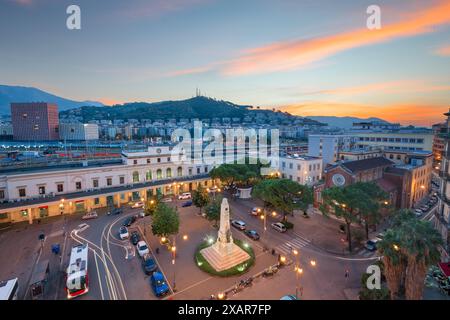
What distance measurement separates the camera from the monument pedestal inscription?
1113 inches

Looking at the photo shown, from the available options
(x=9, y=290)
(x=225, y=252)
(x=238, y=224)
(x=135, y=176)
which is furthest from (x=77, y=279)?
(x=135, y=176)

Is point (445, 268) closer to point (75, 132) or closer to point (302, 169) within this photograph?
point (302, 169)

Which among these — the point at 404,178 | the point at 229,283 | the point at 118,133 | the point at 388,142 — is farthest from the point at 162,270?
the point at 118,133

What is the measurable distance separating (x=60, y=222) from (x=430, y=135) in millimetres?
100949

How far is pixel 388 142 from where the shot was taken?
7788 cm

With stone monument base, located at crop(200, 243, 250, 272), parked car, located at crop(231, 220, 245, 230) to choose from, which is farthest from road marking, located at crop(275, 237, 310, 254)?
parked car, located at crop(231, 220, 245, 230)

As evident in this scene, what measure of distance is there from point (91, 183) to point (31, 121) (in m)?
136

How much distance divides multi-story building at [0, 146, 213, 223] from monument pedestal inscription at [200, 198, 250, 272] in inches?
1135

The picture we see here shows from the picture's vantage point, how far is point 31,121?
142 metres

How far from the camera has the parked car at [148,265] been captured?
27.0 metres

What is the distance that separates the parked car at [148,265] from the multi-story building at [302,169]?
4294 cm

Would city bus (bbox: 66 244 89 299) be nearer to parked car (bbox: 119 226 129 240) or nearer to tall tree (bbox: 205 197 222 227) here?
parked car (bbox: 119 226 129 240)

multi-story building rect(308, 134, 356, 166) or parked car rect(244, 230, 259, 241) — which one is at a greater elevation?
multi-story building rect(308, 134, 356, 166)

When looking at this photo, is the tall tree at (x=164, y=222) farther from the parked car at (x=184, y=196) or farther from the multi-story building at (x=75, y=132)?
the multi-story building at (x=75, y=132)
